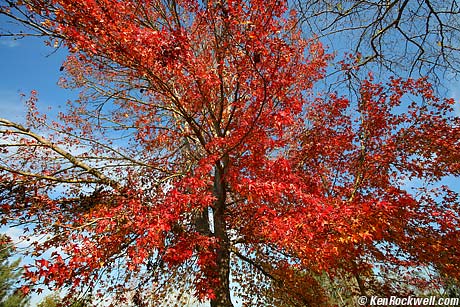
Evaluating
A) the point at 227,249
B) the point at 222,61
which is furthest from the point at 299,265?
the point at 222,61

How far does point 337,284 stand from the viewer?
10.2 meters

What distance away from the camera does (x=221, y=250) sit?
7230mm

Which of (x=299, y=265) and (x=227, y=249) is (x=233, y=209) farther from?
(x=299, y=265)

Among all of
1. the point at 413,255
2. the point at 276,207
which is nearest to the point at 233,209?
the point at 276,207

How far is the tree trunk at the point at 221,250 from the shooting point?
6.55 m

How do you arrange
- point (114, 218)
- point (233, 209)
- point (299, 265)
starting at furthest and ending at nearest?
point (233, 209) → point (299, 265) → point (114, 218)

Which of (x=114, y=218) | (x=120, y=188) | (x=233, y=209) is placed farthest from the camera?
(x=233, y=209)

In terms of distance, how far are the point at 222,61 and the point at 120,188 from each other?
3576 millimetres

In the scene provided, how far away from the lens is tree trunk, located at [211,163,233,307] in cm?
655

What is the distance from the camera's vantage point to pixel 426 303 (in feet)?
25.8

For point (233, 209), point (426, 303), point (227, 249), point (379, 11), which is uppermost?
point (379, 11)

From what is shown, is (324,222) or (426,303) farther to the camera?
(426,303)

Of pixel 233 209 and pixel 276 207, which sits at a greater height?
pixel 233 209

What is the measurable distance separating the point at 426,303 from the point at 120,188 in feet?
28.6
